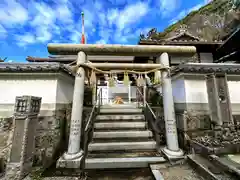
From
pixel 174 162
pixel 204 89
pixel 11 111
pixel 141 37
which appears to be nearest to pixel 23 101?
pixel 11 111

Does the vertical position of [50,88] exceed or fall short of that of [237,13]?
it falls short

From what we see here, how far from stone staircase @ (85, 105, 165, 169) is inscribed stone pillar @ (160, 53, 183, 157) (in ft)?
1.49

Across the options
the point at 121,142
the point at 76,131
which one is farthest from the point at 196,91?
the point at 76,131

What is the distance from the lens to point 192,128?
459cm

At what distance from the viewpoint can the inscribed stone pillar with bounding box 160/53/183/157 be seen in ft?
13.1

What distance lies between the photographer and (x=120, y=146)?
4387 millimetres

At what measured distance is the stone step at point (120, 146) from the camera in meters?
4.35

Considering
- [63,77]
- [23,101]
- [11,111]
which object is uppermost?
[63,77]

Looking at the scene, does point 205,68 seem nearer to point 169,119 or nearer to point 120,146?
point 169,119

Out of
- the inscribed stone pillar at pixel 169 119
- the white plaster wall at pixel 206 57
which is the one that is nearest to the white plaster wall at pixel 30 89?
the inscribed stone pillar at pixel 169 119

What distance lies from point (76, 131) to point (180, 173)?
10.4ft

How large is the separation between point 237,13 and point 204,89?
1729 centimetres

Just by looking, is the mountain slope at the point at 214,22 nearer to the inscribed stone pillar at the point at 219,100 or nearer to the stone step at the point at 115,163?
the inscribed stone pillar at the point at 219,100

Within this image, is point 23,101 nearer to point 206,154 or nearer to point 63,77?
point 63,77
